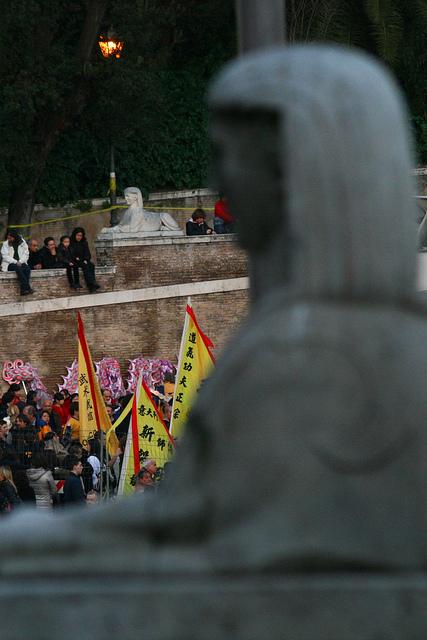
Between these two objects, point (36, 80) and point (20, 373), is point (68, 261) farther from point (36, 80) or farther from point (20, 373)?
point (36, 80)

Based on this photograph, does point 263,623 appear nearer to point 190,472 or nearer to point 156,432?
point 190,472

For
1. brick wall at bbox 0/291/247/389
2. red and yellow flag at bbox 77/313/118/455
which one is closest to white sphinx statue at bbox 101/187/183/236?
brick wall at bbox 0/291/247/389

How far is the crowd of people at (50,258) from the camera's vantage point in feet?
87.4

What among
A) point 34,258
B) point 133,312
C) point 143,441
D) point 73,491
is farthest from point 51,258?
point 73,491

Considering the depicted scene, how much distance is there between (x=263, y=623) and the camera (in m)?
2.70

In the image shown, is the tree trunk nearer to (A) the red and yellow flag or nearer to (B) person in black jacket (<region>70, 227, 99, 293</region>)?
(B) person in black jacket (<region>70, 227, 99, 293</region>)

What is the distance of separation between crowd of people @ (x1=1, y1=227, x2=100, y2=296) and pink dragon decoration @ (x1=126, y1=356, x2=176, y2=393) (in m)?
1.39

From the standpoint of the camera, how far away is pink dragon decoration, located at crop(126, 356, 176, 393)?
26.8 metres

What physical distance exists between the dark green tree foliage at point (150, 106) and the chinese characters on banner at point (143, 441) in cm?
1700

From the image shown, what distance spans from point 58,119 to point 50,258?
553 cm

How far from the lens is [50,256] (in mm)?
27281

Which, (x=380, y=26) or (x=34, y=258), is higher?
(x=380, y=26)

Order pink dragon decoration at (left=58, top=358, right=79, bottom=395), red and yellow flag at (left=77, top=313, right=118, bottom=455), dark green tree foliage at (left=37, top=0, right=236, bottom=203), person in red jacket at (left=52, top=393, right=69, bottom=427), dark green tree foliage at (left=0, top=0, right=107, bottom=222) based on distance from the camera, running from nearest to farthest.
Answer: red and yellow flag at (left=77, top=313, right=118, bottom=455) → person in red jacket at (left=52, top=393, right=69, bottom=427) → pink dragon decoration at (left=58, top=358, right=79, bottom=395) → dark green tree foliage at (left=0, top=0, right=107, bottom=222) → dark green tree foliage at (left=37, top=0, right=236, bottom=203)

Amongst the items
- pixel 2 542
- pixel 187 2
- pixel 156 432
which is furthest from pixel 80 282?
pixel 2 542
